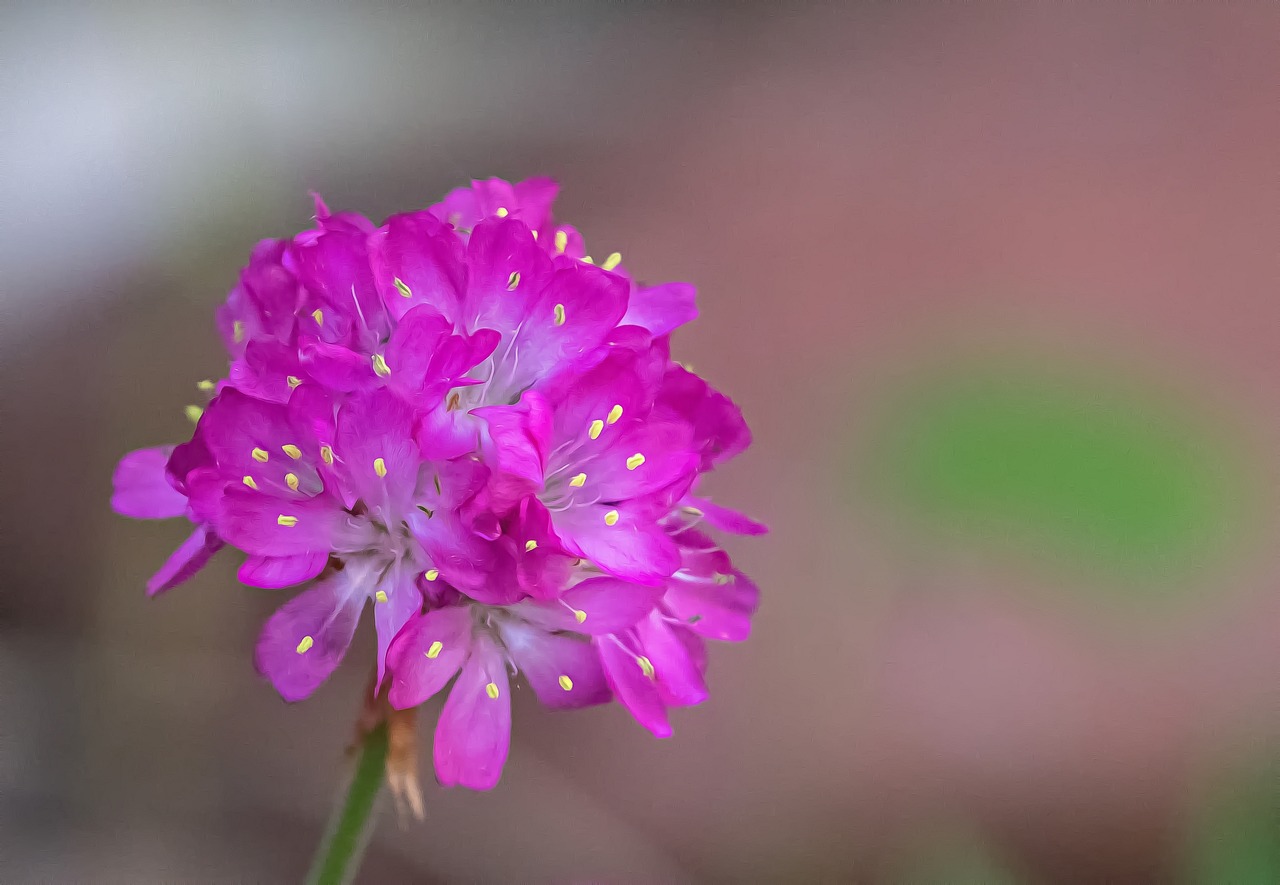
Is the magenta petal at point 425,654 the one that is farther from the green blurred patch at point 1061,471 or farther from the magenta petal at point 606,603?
the green blurred patch at point 1061,471

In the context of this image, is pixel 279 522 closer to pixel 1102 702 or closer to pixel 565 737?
pixel 565 737

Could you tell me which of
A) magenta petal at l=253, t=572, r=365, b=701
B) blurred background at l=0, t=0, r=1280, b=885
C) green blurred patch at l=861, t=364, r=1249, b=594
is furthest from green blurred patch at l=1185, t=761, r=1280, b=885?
magenta petal at l=253, t=572, r=365, b=701

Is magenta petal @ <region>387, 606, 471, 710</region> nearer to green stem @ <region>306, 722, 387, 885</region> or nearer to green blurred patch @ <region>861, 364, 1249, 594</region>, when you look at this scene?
green stem @ <region>306, 722, 387, 885</region>

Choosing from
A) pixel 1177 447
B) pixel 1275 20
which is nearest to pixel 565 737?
pixel 1177 447

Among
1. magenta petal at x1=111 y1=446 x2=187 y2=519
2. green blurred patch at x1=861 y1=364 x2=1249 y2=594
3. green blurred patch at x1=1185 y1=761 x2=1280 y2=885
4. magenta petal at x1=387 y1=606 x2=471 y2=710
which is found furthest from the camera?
green blurred patch at x1=861 y1=364 x2=1249 y2=594

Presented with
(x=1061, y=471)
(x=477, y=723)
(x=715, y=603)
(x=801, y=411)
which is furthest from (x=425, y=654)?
(x=1061, y=471)

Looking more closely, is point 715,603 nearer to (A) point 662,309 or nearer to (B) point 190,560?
(A) point 662,309

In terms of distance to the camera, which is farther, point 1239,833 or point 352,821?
point 1239,833
